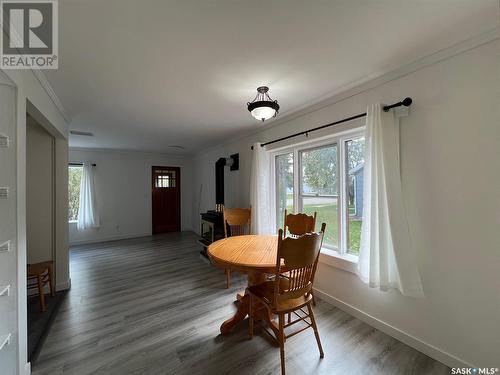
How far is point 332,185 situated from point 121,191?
5.32 metres

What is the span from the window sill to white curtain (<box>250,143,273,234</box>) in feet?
3.27

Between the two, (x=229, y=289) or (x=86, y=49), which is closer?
(x=86, y=49)

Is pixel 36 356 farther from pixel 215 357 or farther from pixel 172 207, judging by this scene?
pixel 172 207

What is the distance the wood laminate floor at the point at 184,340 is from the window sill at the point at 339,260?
464 millimetres

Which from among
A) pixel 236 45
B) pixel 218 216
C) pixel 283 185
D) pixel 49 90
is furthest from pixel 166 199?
pixel 236 45

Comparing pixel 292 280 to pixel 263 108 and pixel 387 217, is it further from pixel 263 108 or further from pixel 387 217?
pixel 263 108

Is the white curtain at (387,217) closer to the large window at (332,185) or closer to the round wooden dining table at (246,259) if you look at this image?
the large window at (332,185)

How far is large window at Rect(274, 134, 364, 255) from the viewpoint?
2328 millimetres

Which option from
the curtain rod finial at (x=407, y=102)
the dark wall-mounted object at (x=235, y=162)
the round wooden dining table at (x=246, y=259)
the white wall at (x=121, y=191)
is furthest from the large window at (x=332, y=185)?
the white wall at (x=121, y=191)

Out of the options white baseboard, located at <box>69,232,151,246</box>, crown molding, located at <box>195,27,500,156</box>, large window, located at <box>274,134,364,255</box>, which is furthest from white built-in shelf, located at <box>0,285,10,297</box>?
white baseboard, located at <box>69,232,151,246</box>

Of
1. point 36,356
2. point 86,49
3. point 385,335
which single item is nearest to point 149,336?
point 36,356

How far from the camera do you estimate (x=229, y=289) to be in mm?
2738

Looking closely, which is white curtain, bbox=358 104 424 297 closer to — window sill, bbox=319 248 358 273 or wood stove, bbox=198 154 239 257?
window sill, bbox=319 248 358 273

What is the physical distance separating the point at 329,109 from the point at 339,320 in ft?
7.22
